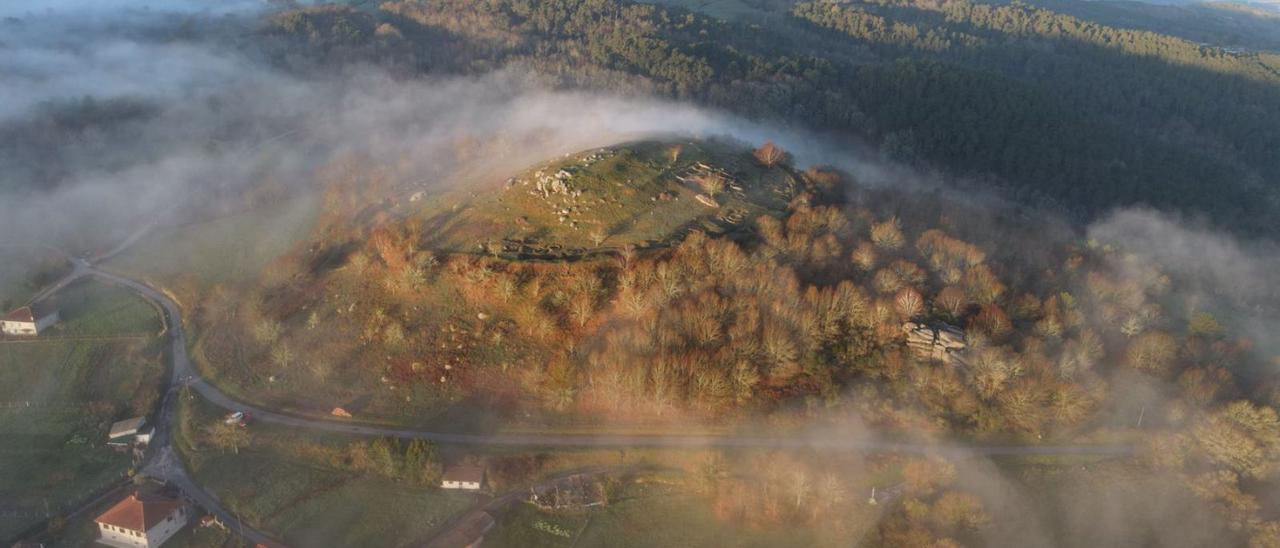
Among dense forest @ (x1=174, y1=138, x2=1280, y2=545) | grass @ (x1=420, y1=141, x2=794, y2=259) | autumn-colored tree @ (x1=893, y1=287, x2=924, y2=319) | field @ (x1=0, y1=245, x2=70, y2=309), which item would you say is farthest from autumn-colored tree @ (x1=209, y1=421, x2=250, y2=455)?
autumn-colored tree @ (x1=893, y1=287, x2=924, y2=319)

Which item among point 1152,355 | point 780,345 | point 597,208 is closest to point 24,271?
point 597,208

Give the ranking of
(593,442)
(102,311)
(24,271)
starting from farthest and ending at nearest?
(24,271)
(102,311)
(593,442)

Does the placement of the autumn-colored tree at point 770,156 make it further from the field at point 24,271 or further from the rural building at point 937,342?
the field at point 24,271

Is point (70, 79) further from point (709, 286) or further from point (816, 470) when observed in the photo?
point (816, 470)

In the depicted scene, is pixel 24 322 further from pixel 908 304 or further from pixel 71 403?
pixel 908 304

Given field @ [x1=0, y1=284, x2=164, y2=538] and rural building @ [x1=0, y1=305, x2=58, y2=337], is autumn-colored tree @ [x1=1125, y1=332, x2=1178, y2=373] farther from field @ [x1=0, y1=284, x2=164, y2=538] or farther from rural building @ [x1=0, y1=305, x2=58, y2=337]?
rural building @ [x1=0, y1=305, x2=58, y2=337]

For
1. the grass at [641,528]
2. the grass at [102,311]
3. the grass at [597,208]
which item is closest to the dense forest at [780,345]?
the grass at [641,528]
